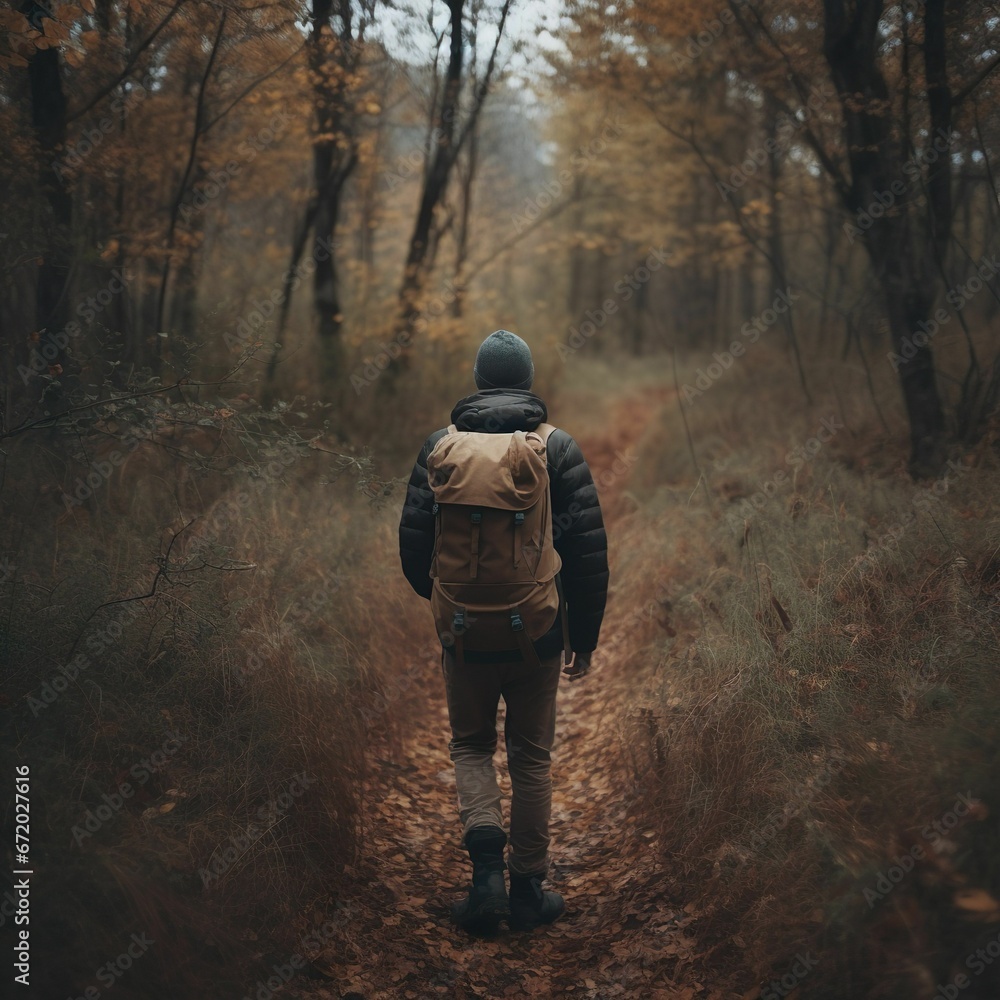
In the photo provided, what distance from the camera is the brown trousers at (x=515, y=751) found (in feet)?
10.9

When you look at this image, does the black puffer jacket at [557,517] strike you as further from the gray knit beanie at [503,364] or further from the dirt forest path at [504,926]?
the dirt forest path at [504,926]

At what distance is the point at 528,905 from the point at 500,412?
84.2 inches

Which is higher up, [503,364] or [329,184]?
[329,184]

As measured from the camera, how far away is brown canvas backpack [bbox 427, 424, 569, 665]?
2.95 metres

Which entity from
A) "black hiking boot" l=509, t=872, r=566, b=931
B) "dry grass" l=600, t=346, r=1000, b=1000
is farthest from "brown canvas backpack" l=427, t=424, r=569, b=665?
"dry grass" l=600, t=346, r=1000, b=1000

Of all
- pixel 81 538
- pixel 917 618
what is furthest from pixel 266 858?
pixel 917 618

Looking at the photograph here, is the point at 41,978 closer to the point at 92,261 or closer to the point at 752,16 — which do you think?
the point at 92,261

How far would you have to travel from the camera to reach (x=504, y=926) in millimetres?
3436

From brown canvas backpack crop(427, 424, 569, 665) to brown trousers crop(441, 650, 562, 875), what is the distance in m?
0.26

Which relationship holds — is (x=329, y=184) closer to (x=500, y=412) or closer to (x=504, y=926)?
(x=500, y=412)

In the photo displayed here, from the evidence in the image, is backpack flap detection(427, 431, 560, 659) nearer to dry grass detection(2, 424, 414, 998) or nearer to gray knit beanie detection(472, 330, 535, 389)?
gray knit beanie detection(472, 330, 535, 389)

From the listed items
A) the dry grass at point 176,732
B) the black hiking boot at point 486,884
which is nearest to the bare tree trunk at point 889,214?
the black hiking boot at point 486,884

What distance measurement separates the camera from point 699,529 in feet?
21.0

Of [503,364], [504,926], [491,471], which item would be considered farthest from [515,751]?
[503,364]
